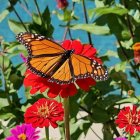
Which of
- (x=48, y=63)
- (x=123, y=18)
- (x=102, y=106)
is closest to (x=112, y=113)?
(x=102, y=106)

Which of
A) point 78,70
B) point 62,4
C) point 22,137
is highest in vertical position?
point 62,4

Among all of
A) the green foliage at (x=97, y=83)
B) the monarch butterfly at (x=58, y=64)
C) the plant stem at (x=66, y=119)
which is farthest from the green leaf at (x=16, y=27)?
the plant stem at (x=66, y=119)

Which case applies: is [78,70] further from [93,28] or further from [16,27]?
[16,27]

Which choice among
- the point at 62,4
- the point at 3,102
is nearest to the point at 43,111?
the point at 3,102

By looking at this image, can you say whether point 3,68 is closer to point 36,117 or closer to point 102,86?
point 102,86

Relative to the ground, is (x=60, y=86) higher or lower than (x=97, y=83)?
lower

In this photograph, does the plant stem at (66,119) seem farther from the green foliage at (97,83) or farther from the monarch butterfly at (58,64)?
the green foliage at (97,83)
